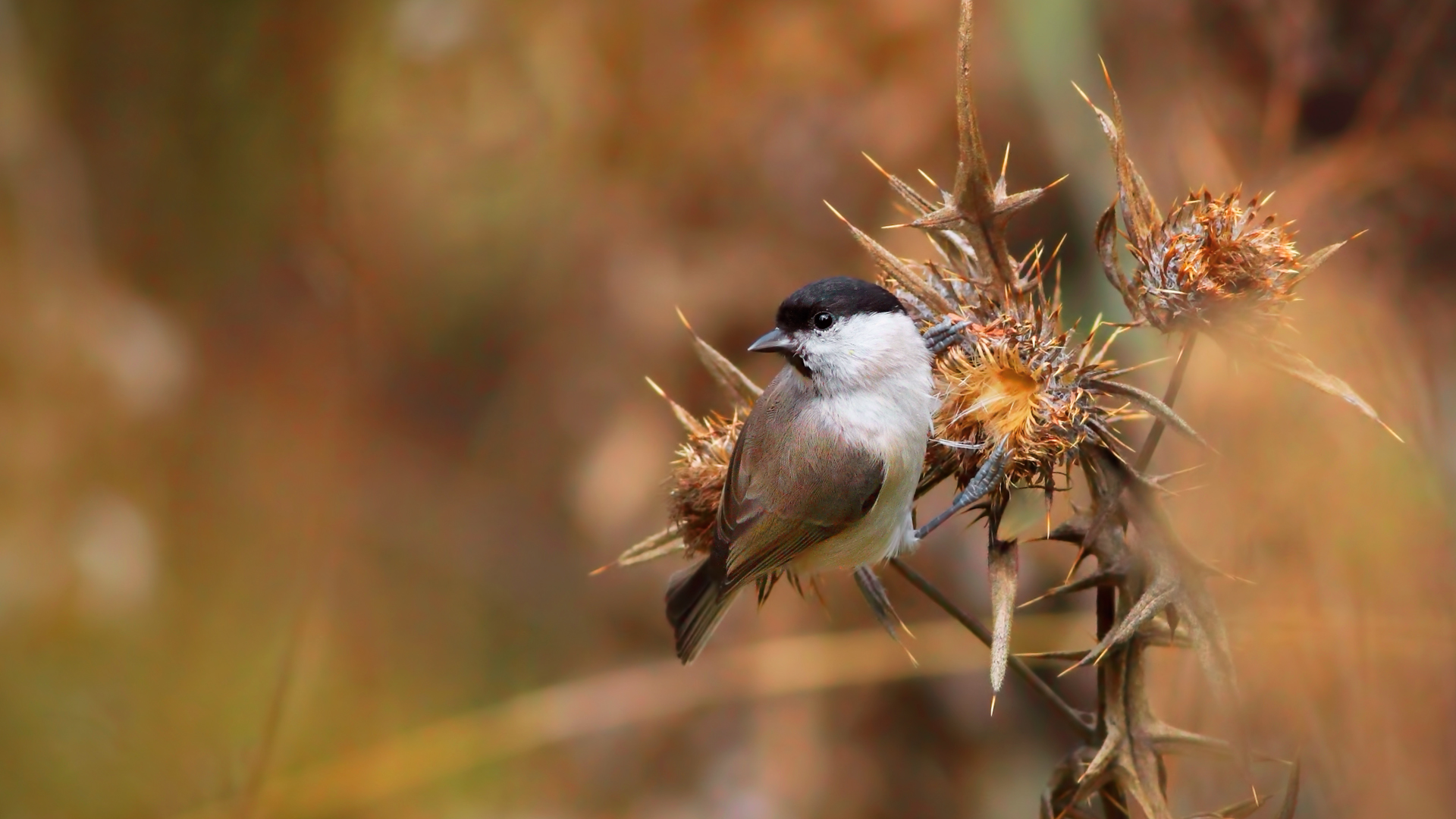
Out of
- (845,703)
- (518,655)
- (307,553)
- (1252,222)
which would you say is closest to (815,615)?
(845,703)

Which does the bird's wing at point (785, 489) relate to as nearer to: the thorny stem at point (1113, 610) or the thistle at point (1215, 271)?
A: the thorny stem at point (1113, 610)

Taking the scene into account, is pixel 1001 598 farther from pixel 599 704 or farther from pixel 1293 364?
pixel 599 704

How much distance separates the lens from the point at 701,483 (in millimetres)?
2256

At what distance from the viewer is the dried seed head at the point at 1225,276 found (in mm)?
1664

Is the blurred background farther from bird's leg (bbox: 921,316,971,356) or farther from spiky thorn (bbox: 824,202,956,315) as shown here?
spiky thorn (bbox: 824,202,956,315)

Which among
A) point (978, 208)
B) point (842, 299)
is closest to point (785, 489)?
point (842, 299)

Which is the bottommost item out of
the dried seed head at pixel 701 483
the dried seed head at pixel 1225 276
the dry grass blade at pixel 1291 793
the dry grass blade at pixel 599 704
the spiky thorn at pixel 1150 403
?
the dry grass blade at pixel 599 704

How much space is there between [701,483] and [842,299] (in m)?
0.56

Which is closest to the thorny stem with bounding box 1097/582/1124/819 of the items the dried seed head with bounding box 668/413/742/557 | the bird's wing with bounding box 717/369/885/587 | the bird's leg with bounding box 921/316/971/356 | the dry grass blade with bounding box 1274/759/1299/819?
the dry grass blade with bounding box 1274/759/1299/819

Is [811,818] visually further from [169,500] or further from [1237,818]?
[169,500]

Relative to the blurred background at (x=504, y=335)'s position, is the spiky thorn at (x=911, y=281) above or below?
above

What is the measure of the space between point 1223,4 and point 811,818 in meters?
3.61

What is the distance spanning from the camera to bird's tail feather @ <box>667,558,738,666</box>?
248 centimetres

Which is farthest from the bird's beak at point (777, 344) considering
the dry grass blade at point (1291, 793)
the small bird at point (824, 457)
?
the dry grass blade at point (1291, 793)
